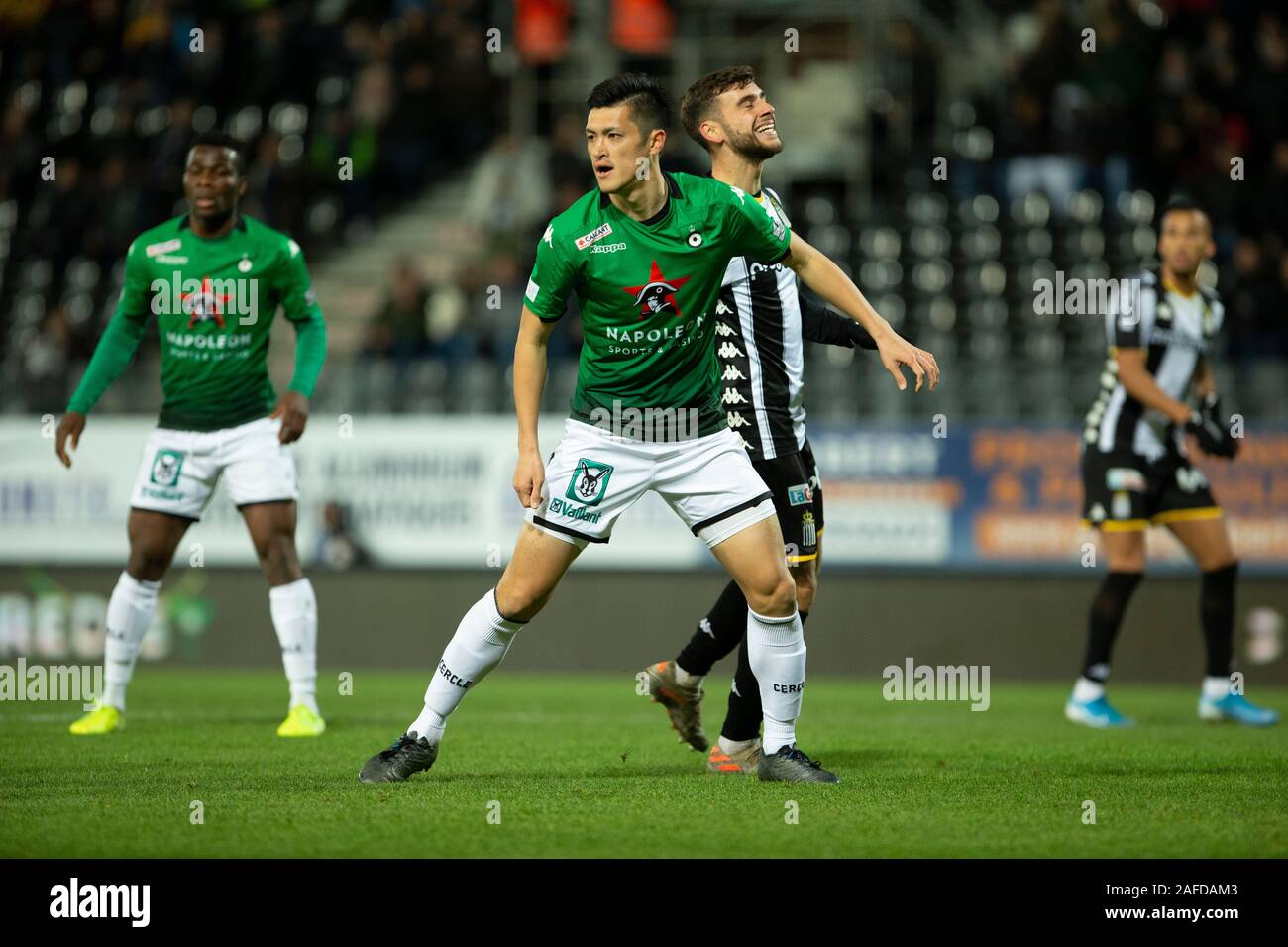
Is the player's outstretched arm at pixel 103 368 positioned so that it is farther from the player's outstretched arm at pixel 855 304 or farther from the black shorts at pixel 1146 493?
the black shorts at pixel 1146 493

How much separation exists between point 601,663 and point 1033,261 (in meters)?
5.61

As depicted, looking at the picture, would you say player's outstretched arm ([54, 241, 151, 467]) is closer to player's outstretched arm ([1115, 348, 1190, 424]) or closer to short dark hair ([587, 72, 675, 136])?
short dark hair ([587, 72, 675, 136])

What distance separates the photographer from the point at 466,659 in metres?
6.03

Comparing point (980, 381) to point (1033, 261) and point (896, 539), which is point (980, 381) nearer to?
point (896, 539)

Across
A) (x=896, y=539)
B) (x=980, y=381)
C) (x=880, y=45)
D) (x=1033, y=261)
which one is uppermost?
(x=880, y=45)

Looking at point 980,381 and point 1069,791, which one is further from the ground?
point 980,381

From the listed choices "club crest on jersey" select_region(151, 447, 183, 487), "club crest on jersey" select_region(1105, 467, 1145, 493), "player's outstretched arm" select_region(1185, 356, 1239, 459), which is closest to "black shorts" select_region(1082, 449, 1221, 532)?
"club crest on jersey" select_region(1105, 467, 1145, 493)

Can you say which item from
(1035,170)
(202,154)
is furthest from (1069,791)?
(1035,170)

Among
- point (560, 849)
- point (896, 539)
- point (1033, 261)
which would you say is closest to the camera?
point (560, 849)

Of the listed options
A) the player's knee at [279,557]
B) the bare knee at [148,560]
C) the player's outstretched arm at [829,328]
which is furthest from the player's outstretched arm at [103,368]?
the player's outstretched arm at [829,328]

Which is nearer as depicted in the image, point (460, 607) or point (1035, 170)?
point (460, 607)

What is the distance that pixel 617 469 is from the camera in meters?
5.86

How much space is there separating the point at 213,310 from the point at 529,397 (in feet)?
8.81

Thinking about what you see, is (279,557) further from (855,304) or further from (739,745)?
(855,304)
